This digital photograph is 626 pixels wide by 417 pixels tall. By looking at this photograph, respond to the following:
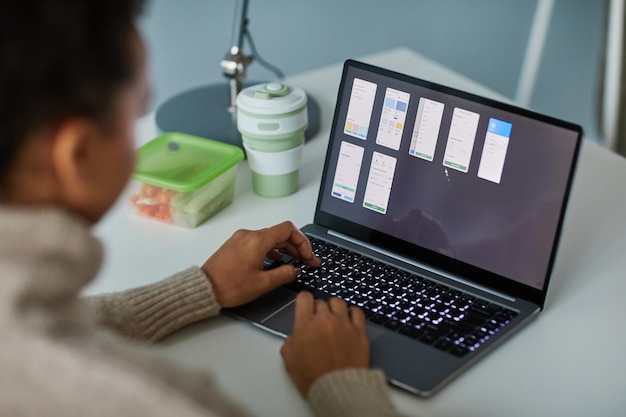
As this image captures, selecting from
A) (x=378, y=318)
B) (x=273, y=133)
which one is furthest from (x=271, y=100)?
(x=378, y=318)

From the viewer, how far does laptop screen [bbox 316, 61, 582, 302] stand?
3.12ft

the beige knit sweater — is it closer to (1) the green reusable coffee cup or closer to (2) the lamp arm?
(1) the green reusable coffee cup

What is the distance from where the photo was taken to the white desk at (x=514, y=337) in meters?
0.84

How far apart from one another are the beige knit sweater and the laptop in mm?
279

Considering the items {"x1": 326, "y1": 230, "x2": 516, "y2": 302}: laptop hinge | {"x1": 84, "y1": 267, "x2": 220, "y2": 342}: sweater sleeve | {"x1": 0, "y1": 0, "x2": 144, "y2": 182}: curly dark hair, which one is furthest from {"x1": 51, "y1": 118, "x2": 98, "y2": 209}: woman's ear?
{"x1": 326, "y1": 230, "x2": 516, "y2": 302}: laptop hinge

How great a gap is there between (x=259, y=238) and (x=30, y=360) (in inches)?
16.8

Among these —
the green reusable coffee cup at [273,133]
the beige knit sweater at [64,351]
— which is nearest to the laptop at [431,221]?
the green reusable coffee cup at [273,133]

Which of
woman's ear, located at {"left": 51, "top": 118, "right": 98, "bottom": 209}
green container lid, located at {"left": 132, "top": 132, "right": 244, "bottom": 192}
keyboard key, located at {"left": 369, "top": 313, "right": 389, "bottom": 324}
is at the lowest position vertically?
keyboard key, located at {"left": 369, "top": 313, "right": 389, "bottom": 324}

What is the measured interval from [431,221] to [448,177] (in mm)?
58

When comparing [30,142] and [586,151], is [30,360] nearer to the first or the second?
[30,142]

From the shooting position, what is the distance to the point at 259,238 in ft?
3.29

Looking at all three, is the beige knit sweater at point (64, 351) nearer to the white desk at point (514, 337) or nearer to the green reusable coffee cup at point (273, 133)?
the white desk at point (514, 337)

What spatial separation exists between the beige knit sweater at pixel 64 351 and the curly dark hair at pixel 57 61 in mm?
56

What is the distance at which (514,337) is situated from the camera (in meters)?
0.93
